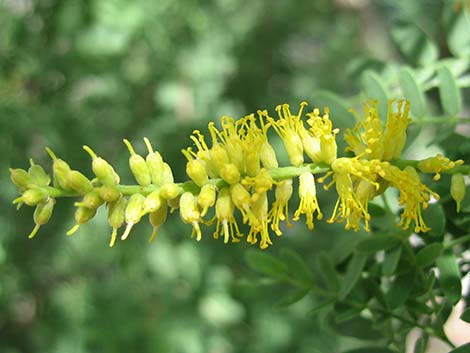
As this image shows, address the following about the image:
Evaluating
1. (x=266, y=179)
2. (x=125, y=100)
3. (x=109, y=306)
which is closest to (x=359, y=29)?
(x=125, y=100)

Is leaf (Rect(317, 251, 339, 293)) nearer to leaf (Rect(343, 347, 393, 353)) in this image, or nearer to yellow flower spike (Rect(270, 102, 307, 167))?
leaf (Rect(343, 347, 393, 353))

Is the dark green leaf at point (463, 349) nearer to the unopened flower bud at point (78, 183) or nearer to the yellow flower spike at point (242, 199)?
the yellow flower spike at point (242, 199)

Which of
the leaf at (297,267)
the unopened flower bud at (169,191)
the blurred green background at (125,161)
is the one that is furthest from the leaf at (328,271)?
the blurred green background at (125,161)

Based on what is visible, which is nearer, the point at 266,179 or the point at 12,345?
the point at 266,179

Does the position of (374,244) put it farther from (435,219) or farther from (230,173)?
(230,173)

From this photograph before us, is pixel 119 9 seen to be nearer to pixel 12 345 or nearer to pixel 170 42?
pixel 170 42

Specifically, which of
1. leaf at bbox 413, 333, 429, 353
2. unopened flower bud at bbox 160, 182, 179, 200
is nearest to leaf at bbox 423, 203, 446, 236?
leaf at bbox 413, 333, 429, 353
